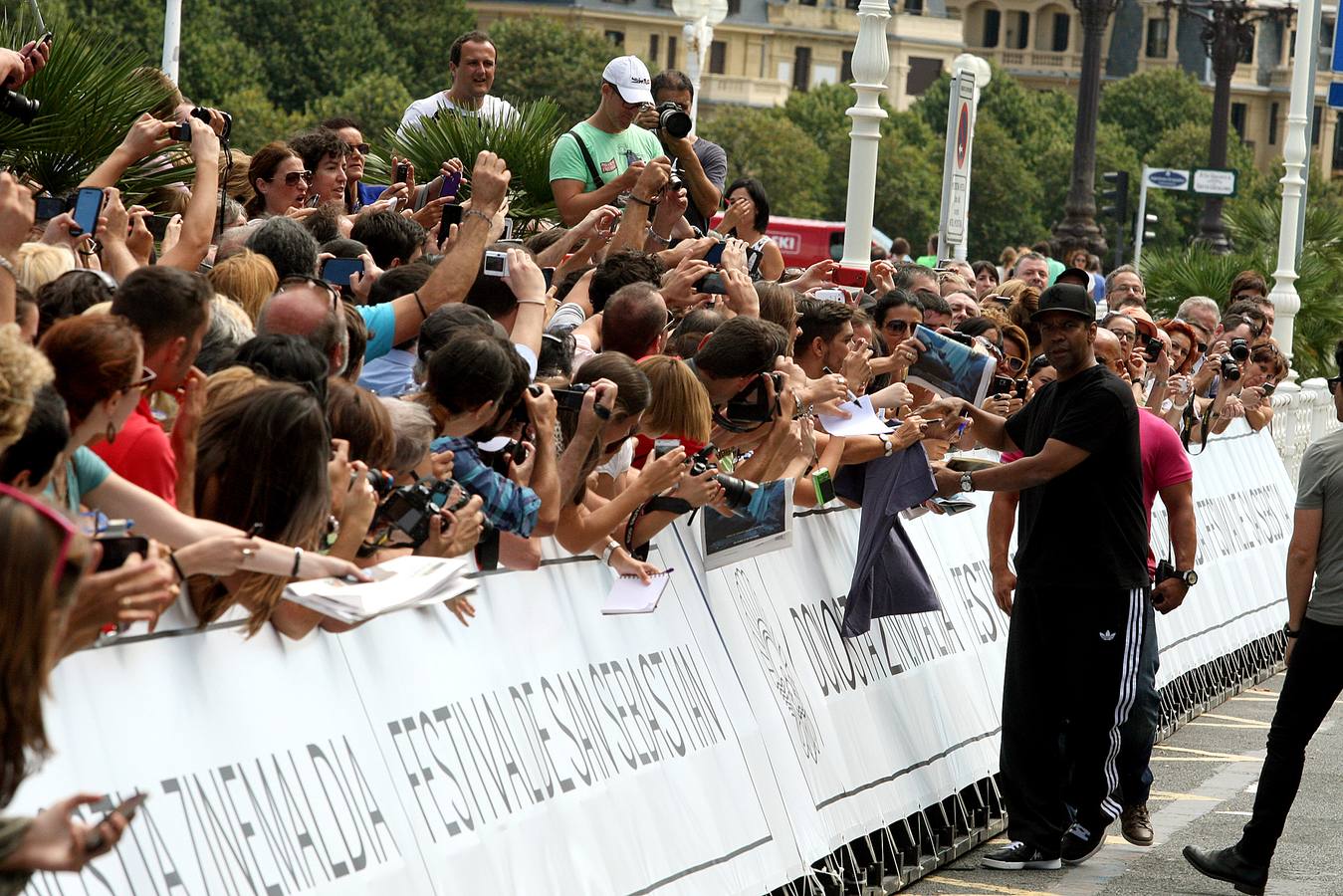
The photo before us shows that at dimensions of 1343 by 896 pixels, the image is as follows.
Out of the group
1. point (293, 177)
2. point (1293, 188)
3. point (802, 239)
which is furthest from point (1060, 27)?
point (293, 177)

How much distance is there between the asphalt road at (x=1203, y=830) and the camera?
8.07 meters

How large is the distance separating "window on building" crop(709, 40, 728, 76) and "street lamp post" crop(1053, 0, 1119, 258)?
103240 millimetres

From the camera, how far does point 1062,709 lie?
8398 millimetres

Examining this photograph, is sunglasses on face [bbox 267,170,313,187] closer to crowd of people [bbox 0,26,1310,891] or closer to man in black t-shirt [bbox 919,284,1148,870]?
crowd of people [bbox 0,26,1310,891]

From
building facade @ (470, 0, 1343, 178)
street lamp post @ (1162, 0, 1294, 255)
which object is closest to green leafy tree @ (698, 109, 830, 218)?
building facade @ (470, 0, 1343, 178)

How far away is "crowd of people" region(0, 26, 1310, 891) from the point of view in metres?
4.24

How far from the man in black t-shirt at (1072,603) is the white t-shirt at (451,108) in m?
3.30

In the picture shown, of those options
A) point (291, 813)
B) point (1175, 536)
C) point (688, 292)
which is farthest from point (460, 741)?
point (1175, 536)

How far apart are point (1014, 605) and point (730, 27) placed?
417 feet

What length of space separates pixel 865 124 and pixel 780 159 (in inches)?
3171

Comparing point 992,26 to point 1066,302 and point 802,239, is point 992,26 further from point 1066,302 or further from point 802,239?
point 1066,302

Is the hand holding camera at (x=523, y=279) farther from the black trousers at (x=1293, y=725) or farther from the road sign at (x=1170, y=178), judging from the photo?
the road sign at (x=1170, y=178)

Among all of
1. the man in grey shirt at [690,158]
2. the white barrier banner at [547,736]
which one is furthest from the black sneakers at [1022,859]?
the man in grey shirt at [690,158]

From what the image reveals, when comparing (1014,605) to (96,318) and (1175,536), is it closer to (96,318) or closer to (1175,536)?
(1175,536)
